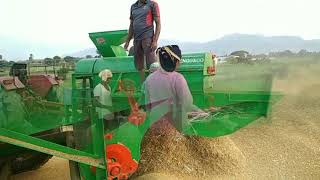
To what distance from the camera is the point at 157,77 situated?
12.6ft

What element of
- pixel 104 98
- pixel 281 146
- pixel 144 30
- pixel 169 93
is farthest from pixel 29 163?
pixel 281 146

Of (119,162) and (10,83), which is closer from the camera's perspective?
(119,162)

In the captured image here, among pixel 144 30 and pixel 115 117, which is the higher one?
pixel 144 30

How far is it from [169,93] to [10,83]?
3.10 m

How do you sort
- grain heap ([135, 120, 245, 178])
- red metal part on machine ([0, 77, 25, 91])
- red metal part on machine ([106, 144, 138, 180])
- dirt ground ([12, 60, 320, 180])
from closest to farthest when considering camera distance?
red metal part on machine ([106, 144, 138, 180]) → grain heap ([135, 120, 245, 178]) → dirt ground ([12, 60, 320, 180]) → red metal part on machine ([0, 77, 25, 91])

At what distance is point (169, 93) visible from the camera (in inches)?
147

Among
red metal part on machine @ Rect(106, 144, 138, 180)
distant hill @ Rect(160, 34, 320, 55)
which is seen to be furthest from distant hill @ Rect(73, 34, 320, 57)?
red metal part on machine @ Rect(106, 144, 138, 180)

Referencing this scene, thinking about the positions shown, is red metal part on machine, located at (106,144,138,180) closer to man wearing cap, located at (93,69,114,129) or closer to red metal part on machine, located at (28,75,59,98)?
man wearing cap, located at (93,69,114,129)

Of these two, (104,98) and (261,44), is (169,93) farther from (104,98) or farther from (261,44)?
(261,44)

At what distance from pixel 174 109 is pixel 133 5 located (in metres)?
2.20

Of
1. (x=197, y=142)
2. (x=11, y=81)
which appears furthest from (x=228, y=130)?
(x=11, y=81)

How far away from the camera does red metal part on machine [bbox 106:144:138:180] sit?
368 cm

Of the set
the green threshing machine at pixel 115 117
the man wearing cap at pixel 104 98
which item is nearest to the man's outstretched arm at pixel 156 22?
the green threshing machine at pixel 115 117

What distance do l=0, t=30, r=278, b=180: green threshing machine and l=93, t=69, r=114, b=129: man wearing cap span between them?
0.23ft
